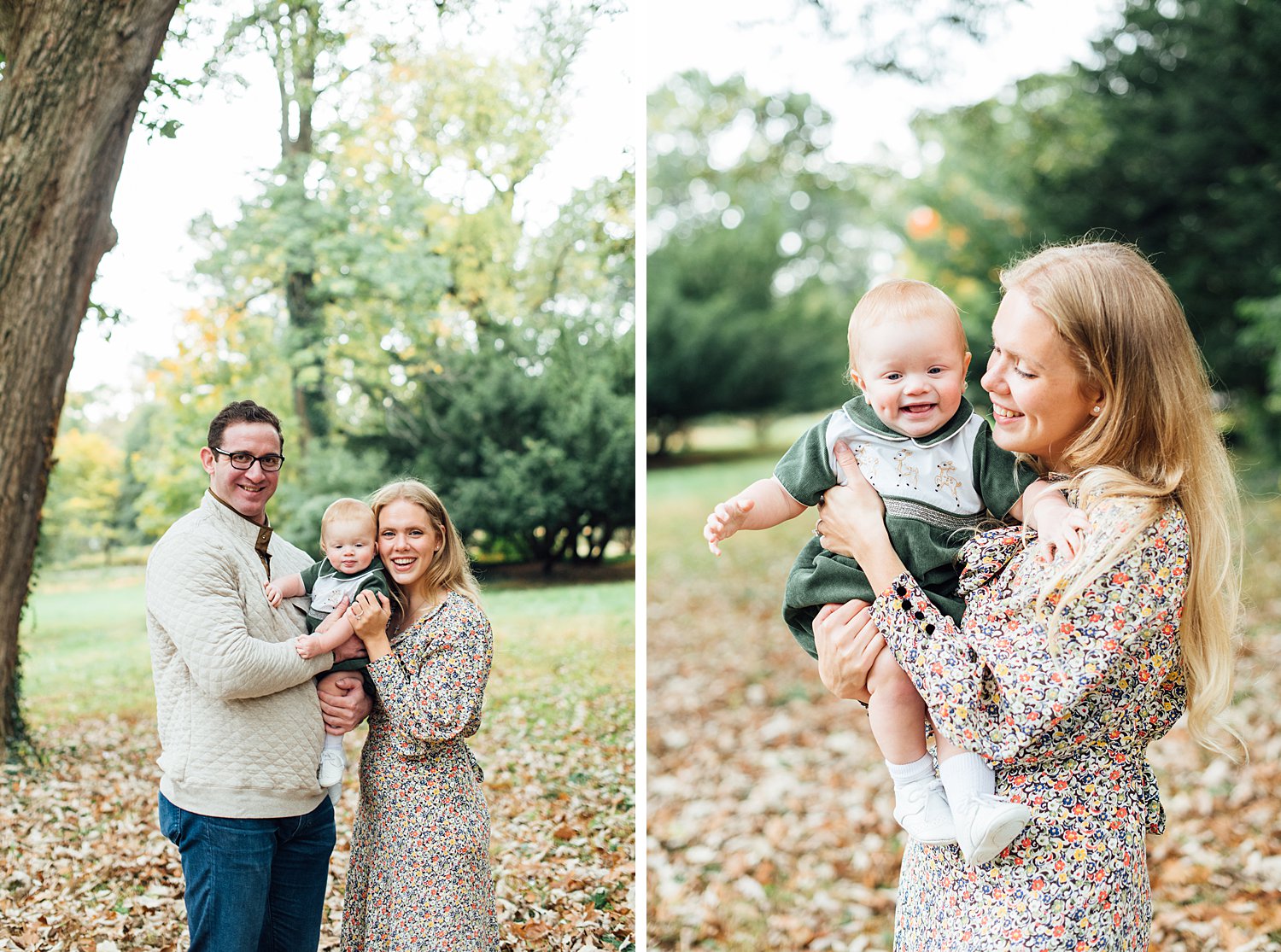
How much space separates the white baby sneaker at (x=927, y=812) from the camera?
1.98 m

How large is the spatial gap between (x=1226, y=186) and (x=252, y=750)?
40.4 feet

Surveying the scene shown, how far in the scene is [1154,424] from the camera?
6.25 feet

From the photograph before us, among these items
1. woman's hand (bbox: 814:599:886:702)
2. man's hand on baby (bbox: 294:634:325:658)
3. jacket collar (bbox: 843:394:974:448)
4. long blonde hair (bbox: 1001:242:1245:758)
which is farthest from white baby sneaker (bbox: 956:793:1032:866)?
man's hand on baby (bbox: 294:634:325:658)

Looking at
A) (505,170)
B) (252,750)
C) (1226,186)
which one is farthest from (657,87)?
(252,750)

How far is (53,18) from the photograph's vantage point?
368 centimetres

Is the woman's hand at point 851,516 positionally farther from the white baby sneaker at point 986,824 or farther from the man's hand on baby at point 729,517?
the white baby sneaker at point 986,824

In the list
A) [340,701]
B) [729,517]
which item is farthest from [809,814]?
[729,517]

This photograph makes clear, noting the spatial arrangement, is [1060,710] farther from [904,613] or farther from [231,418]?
[231,418]

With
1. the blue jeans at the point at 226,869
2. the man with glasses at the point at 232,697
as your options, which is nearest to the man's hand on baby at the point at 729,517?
the man with glasses at the point at 232,697

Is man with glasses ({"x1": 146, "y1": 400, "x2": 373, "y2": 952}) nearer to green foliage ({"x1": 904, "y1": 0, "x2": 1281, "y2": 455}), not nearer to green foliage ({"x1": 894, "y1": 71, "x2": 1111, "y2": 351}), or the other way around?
green foliage ({"x1": 894, "y1": 71, "x2": 1111, "y2": 351})

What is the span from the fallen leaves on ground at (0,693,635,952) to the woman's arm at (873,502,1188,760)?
2904mm

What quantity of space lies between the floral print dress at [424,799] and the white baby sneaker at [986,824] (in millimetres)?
1324

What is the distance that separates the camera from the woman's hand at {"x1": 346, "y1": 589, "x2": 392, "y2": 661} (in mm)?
2641

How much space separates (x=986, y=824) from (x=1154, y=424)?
771 mm
